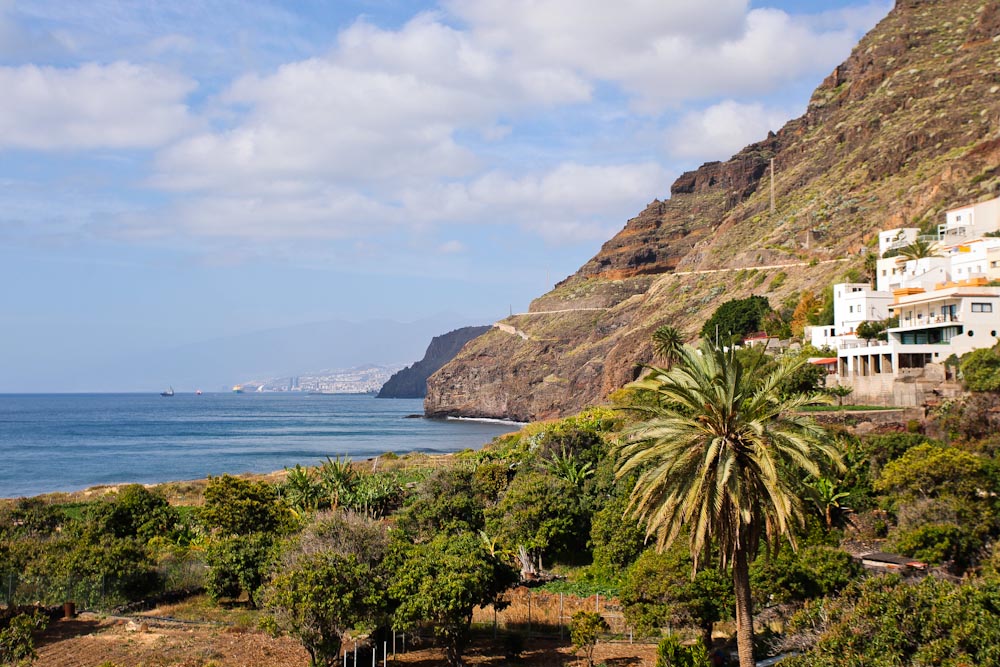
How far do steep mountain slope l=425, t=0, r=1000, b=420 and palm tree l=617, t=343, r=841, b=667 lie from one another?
→ 68.2 metres

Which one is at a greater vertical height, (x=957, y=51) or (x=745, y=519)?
(x=957, y=51)

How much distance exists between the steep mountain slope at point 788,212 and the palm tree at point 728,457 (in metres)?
68.2

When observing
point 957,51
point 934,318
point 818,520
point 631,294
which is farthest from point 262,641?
point 631,294

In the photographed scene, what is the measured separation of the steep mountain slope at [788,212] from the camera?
308 ft

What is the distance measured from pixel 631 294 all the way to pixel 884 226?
74955 millimetres

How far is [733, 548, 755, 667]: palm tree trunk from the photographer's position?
639 inches

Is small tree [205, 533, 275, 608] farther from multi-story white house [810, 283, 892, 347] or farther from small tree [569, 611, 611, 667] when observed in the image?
multi-story white house [810, 283, 892, 347]

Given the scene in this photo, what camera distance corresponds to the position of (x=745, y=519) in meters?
15.3

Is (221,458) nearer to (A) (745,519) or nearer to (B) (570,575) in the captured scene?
(B) (570,575)

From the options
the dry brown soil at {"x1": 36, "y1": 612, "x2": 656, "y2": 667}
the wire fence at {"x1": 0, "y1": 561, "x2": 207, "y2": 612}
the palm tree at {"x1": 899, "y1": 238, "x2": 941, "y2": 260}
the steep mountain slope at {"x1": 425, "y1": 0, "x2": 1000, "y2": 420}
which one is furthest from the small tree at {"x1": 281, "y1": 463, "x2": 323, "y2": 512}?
the steep mountain slope at {"x1": 425, "y1": 0, "x2": 1000, "y2": 420}

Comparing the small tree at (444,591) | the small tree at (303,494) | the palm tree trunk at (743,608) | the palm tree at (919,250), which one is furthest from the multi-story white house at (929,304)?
the palm tree trunk at (743,608)

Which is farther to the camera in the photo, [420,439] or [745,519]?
[420,439]

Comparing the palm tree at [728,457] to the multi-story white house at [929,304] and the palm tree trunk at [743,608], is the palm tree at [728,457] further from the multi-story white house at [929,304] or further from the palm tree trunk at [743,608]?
the multi-story white house at [929,304]

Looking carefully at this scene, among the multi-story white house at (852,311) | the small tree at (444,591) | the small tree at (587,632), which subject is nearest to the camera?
the small tree at (587,632)
